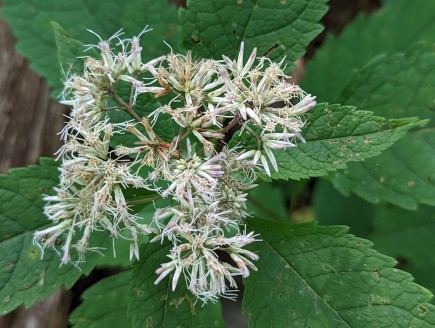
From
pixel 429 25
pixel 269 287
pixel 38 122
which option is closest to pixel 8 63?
pixel 38 122

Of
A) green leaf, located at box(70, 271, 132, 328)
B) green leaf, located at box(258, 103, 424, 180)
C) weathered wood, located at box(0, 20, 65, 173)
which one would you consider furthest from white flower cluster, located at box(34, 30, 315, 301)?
weathered wood, located at box(0, 20, 65, 173)

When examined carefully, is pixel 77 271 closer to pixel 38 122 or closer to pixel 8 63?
pixel 38 122

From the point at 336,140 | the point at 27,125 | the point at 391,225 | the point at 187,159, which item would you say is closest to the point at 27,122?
the point at 27,125

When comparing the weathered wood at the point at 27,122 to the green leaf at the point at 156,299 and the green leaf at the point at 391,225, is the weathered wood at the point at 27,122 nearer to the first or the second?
the green leaf at the point at 156,299

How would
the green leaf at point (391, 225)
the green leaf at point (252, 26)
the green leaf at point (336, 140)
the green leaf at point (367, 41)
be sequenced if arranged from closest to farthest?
the green leaf at point (336, 140)
the green leaf at point (252, 26)
the green leaf at point (367, 41)
the green leaf at point (391, 225)

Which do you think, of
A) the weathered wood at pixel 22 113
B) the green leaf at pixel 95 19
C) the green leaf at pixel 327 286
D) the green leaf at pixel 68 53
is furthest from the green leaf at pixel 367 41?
the weathered wood at pixel 22 113
